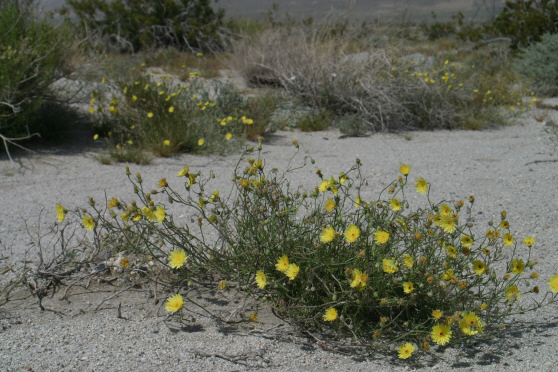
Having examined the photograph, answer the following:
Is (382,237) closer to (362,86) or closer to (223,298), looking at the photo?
(223,298)

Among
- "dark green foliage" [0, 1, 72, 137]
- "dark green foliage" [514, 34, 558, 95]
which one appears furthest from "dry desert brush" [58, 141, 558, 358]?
"dark green foliage" [514, 34, 558, 95]

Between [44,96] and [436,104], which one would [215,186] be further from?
[436,104]

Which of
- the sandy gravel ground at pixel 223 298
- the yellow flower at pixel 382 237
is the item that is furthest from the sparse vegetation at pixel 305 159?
the sandy gravel ground at pixel 223 298

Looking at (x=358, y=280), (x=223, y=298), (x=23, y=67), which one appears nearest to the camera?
(x=358, y=280)

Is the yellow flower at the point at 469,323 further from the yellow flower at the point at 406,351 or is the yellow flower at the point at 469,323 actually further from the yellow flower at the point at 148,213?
the yellow flower at the point at 148,213

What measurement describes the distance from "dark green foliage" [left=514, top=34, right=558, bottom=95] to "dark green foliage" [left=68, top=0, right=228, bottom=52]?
6.90 meters

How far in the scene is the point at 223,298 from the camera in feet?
8.09

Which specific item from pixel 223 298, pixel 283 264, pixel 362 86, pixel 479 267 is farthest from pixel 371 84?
pixel 283 264

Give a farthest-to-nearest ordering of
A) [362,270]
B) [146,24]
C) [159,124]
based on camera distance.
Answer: [146,24] → [159,124] → [362,270]

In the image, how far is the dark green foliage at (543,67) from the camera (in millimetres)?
9281

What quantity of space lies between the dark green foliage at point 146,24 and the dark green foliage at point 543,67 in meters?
6.90

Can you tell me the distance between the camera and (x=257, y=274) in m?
2.10

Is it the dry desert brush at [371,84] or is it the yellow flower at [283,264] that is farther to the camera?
the dry desert brush at [371,84]

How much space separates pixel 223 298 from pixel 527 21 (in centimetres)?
1209
